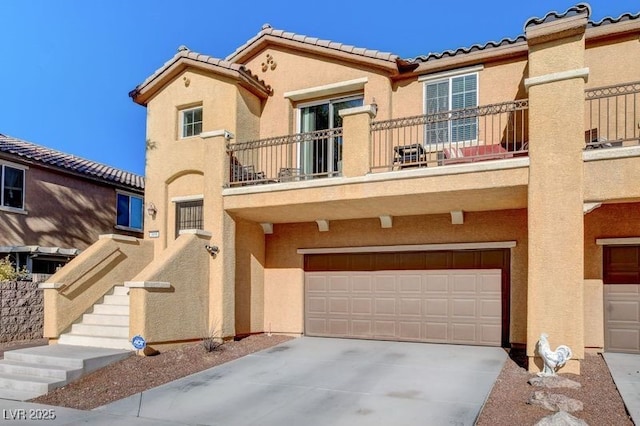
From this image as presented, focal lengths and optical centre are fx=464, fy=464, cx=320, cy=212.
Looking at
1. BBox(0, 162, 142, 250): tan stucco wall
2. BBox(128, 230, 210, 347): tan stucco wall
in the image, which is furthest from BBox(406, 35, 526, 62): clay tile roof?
BBox(0, 162, 142, 250): tan stucco wall

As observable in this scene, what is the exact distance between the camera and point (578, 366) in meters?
7.69

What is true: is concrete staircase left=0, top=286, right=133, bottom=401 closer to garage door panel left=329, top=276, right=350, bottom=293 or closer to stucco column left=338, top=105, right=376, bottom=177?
garage door panel left=329, top=276, right=350, bottom=293

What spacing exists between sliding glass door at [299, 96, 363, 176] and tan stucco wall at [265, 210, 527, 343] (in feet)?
5.36

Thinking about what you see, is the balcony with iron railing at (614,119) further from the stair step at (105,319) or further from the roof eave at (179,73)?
the stair step at (105,319)

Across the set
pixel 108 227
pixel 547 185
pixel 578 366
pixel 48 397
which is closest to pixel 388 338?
pixel 578 366

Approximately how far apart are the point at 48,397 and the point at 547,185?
910 centimetres

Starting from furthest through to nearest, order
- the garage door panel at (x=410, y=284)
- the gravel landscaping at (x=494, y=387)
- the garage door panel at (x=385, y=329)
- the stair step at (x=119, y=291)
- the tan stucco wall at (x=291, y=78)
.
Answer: the tan stucco wall at (x=291, y=78), the stair step at (x=119, y=291), the garage door panel at (x=385, y=329), the garage door panel at (x=410, y=284), the gravel landscaping at (x=494, y=387)

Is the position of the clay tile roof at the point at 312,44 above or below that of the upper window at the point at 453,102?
above

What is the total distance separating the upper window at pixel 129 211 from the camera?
62.8ft

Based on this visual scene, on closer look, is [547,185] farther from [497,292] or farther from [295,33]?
[295,33]

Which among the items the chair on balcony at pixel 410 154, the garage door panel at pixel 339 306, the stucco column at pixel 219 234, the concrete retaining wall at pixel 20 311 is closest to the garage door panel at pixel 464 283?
the garage door panel at pixel 339 306

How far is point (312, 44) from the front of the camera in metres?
12.4

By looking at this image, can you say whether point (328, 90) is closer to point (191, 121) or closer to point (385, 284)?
point (191, 121)

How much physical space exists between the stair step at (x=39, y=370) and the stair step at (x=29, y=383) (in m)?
0.07
